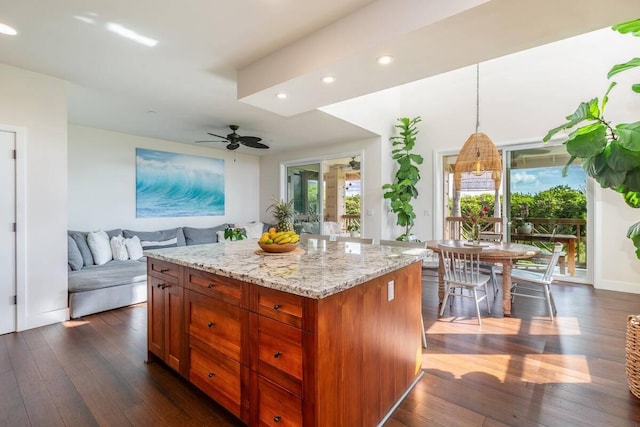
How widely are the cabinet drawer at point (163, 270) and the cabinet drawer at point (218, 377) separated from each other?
51 centimetres

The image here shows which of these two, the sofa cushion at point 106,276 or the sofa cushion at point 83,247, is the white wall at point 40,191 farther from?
the sofa cushion at point 83,247

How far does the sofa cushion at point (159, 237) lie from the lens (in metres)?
5.05

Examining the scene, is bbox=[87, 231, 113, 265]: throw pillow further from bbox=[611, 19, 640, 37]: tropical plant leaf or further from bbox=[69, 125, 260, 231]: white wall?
bbox=[611, 19, 640, 37]: tropical plant leaf

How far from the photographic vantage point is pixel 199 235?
588 cm

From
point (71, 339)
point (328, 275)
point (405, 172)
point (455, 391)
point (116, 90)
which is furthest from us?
point (405, 172)

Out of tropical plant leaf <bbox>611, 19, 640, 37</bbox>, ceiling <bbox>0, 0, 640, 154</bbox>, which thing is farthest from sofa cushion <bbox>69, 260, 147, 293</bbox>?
tropical plant leaf <bbox>611, 19, 640, 37</bbox>

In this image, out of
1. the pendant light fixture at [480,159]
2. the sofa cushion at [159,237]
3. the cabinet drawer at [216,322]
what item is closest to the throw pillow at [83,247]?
the sofa cushion at [159,237]

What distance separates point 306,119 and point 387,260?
306 centimetres

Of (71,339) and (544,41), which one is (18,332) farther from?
(544,41)

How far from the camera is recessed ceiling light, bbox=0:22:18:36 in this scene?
7.46 ft

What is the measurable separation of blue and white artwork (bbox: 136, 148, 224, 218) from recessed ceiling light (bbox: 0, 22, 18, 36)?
3.19m

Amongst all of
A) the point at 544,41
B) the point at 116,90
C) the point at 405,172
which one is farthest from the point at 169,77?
the point at 405,172

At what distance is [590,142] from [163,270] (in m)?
2.92

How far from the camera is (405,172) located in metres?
5.62
